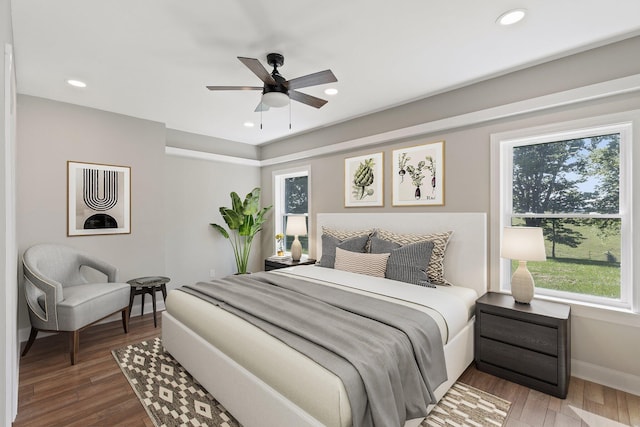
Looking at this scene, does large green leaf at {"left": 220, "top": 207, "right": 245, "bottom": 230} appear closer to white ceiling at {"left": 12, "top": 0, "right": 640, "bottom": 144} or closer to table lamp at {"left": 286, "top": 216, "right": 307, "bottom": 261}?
table lamp at {"left": 286, "top": 216, "right": 307, "bottom": 261}

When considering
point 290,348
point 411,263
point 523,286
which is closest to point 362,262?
point 411,263

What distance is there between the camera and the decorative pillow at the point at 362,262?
3.09 m

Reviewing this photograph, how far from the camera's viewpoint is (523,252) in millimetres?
2404

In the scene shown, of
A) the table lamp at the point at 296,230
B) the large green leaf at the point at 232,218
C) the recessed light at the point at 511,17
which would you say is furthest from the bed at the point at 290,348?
the large green leaf at the point at 232,218

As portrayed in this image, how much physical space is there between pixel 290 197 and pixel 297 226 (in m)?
0.90

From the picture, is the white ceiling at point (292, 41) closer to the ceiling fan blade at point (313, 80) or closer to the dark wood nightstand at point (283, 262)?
the ceiling fan blade at point (313, 80)

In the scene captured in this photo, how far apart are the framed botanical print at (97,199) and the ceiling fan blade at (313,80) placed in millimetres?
2816

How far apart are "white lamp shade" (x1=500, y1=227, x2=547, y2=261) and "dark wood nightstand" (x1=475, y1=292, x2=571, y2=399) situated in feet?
1.36

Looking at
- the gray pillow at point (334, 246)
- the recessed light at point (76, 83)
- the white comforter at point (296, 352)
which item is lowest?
the white comforter at point (296, 352)

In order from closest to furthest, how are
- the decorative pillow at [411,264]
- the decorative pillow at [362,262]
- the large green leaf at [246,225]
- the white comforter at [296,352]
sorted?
the white comforter at [296,352] → the decorative pillow at [411,264] → the decorative pillow at [362,262] → the large green leaf at [246,225]

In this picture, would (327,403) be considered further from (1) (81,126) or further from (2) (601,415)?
(1) (81,126)

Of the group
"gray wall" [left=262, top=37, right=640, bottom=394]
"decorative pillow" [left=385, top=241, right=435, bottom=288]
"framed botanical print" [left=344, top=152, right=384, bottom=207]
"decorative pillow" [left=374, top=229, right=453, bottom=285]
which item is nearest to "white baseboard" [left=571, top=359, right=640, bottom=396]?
"gray wall" [left=262, top=37, right=640, bottom=394]

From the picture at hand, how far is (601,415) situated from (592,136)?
6.90ft

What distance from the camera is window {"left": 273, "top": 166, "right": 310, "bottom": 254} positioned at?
500cm
